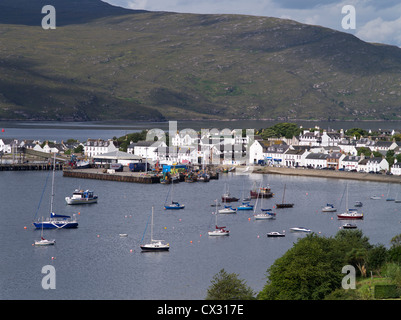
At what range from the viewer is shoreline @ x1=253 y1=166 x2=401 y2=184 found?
79.6 m

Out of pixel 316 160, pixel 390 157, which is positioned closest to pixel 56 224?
pixel 390 157

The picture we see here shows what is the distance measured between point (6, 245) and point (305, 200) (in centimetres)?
2967

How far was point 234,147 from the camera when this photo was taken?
98.4 m

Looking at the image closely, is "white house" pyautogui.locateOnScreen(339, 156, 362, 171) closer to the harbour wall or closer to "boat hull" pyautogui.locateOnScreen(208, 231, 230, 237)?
the harbour wall

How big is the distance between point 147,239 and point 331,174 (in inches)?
1852

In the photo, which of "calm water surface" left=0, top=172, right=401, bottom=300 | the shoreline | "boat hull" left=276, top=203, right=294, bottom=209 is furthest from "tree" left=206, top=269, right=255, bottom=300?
the shoreline

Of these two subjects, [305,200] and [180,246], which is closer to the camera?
[180,246]

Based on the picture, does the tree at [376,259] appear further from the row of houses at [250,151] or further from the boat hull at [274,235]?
the row of houses at [250,151]

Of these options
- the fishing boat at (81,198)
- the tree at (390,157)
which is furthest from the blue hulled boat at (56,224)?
the tree at (390,157)

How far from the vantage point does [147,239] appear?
41.7 metres

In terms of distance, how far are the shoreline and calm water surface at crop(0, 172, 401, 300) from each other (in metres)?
8.36

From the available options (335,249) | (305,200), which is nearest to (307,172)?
(305,200)

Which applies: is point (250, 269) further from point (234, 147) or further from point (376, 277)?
point (234, 147)

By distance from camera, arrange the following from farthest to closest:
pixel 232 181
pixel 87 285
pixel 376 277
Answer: pixel 232 181 → pixel 87 285 → pixel 376 277
